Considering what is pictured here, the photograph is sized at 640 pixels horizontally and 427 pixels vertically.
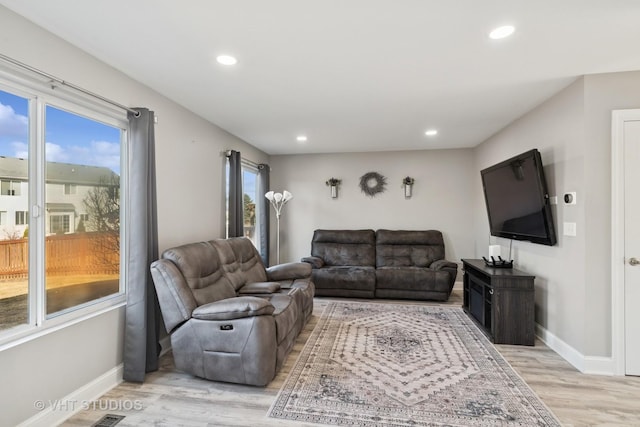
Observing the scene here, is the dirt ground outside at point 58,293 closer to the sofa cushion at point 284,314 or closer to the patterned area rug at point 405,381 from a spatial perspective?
the sofa cushion at point 284,314

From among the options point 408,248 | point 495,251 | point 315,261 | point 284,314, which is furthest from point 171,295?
point 408,248

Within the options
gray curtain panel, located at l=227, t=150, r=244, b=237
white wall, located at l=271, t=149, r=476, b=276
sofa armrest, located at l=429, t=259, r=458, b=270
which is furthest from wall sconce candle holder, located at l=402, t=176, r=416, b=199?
gray curtain panel, located at l=227, t=150, r=244, b=237

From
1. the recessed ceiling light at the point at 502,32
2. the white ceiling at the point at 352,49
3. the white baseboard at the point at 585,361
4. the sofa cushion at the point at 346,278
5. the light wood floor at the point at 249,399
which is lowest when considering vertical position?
the light wood floor at the point at 249,399

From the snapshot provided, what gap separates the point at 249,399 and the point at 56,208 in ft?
6.24

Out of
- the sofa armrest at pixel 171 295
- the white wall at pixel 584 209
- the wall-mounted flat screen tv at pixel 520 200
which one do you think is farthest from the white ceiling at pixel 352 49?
the sofa armrest at pixel 171 295

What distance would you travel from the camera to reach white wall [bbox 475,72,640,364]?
2.55 m

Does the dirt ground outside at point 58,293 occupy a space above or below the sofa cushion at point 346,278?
above

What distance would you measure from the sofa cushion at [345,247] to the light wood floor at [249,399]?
2843mm

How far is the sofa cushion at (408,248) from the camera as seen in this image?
5273 mm

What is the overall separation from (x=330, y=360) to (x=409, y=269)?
2463 mm

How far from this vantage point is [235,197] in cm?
424

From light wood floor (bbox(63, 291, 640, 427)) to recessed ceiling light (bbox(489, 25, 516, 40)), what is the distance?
2508 mm

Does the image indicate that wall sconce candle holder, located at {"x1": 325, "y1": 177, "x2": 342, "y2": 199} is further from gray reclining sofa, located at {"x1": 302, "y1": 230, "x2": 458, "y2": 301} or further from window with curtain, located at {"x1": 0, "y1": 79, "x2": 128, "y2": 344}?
window with curtain, located at {"x1": 0, "y1": 79, "x2": 128, "y2": 344}

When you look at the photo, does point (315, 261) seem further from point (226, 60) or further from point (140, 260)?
point (226, 60)
